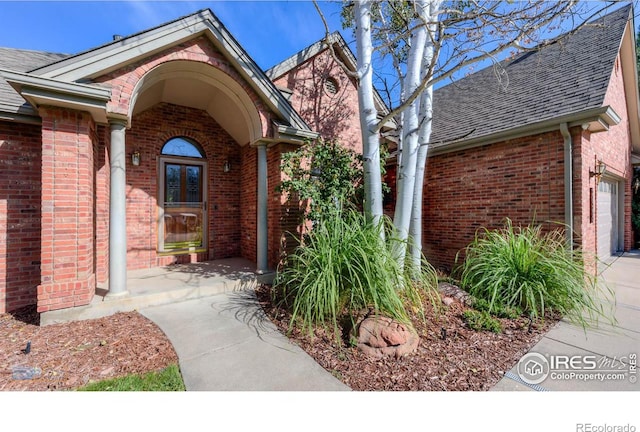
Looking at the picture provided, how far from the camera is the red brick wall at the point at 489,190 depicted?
532cm

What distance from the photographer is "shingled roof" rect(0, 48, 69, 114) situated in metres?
3.91

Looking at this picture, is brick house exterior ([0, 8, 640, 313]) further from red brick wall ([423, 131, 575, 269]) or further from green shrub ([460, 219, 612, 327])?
green shrub ([460, 219, 612, 327])

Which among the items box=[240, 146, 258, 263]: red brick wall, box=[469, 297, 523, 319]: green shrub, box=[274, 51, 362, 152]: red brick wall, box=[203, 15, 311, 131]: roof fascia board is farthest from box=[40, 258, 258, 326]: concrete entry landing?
box=[274, 51, 362, 152]: red brick wall

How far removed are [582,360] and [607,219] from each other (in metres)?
7.55

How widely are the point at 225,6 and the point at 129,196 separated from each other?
180 inches

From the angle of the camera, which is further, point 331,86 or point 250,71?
point 331,86

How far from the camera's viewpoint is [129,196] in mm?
5938

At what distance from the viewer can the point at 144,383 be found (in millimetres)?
2461

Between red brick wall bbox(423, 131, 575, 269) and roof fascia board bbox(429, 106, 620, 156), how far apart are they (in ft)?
0.55

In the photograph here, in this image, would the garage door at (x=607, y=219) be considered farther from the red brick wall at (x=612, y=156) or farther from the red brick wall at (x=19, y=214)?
the red brick wall at (x=19, y=214)

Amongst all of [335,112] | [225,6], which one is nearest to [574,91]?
[335,112]

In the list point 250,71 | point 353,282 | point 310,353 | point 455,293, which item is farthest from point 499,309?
point 250,71

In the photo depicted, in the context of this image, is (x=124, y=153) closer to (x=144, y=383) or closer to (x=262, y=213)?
(x=262, y=213)

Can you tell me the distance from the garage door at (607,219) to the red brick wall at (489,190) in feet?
9.95
